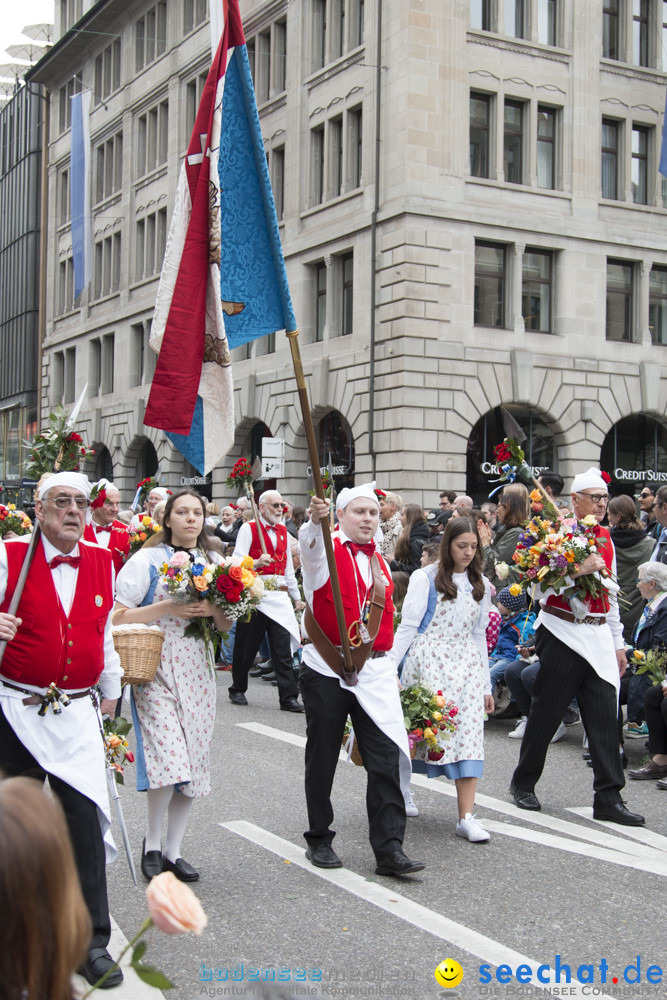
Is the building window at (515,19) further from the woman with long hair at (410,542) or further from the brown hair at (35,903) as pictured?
the brown hair at (35,903)

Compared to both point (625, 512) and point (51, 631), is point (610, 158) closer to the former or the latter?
point (625, 512)

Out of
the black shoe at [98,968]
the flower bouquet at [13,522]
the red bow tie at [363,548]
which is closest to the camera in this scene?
the black shoe at [98,968]

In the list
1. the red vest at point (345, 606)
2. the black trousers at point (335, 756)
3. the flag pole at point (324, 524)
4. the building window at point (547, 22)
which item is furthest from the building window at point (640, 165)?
the black trousers at point (335, 756)

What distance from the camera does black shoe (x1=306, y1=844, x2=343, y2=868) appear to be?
234 inches

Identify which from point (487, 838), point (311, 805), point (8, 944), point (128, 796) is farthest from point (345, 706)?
point (8, 944)

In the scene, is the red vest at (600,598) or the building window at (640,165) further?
the building window at (640,165)

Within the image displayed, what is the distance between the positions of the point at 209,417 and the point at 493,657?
556cm

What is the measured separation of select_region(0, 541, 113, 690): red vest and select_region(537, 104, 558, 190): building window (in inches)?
948

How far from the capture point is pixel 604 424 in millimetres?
26922

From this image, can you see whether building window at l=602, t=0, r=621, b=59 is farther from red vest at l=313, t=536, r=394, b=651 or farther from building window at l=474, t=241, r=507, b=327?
red vest at l=313, t=536, r=394, b=651

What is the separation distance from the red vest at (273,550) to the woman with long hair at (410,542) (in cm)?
122

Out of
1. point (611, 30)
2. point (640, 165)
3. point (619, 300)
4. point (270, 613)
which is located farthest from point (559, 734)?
point (611, 30)

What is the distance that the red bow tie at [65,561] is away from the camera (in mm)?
4754

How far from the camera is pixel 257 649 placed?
12.2 m
